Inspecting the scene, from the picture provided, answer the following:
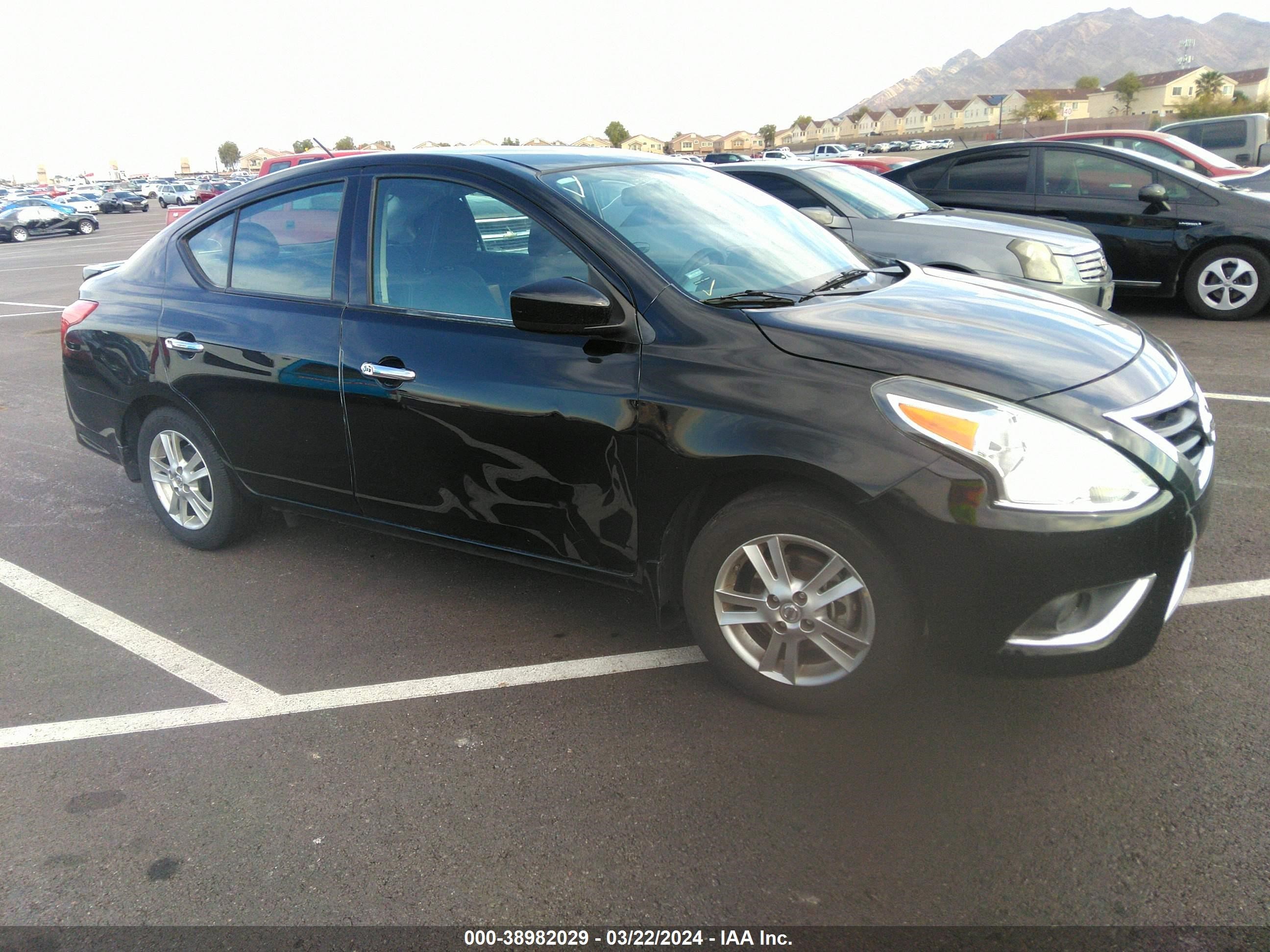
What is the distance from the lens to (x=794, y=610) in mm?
2941

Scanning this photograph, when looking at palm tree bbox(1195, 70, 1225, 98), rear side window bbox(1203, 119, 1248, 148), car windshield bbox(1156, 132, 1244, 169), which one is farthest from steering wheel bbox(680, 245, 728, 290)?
Result: palm tree bbox(1195, 70, 1225, 98)

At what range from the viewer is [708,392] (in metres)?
2.97

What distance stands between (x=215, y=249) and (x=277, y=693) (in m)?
2.09

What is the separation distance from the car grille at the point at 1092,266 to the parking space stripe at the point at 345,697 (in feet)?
17.7

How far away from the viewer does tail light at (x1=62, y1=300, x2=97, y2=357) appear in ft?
15.6


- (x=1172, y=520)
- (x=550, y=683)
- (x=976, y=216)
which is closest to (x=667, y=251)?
(x=550, y=683)

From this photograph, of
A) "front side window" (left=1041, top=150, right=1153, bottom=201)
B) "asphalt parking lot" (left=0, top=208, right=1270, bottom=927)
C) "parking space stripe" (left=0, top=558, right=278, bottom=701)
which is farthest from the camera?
"front side window" (left=1041, top=150, right=1153, bottom=201)

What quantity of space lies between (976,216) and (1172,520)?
19.2 feet

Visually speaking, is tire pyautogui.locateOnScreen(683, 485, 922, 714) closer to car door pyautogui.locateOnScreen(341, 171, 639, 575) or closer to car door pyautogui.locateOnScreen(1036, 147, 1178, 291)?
car door pyautogui.locateOnScreen(341, 171, 639, 575)

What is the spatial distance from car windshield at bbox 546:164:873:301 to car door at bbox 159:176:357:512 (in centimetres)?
107

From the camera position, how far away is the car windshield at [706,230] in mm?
3371

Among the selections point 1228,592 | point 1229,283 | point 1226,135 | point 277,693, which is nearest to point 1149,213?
point 1229,283

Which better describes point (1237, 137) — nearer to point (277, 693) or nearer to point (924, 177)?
point (924, 177)

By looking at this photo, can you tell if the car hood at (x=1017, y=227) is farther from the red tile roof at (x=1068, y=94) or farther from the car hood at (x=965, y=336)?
the red tile roof at (x=1068, y=94)
